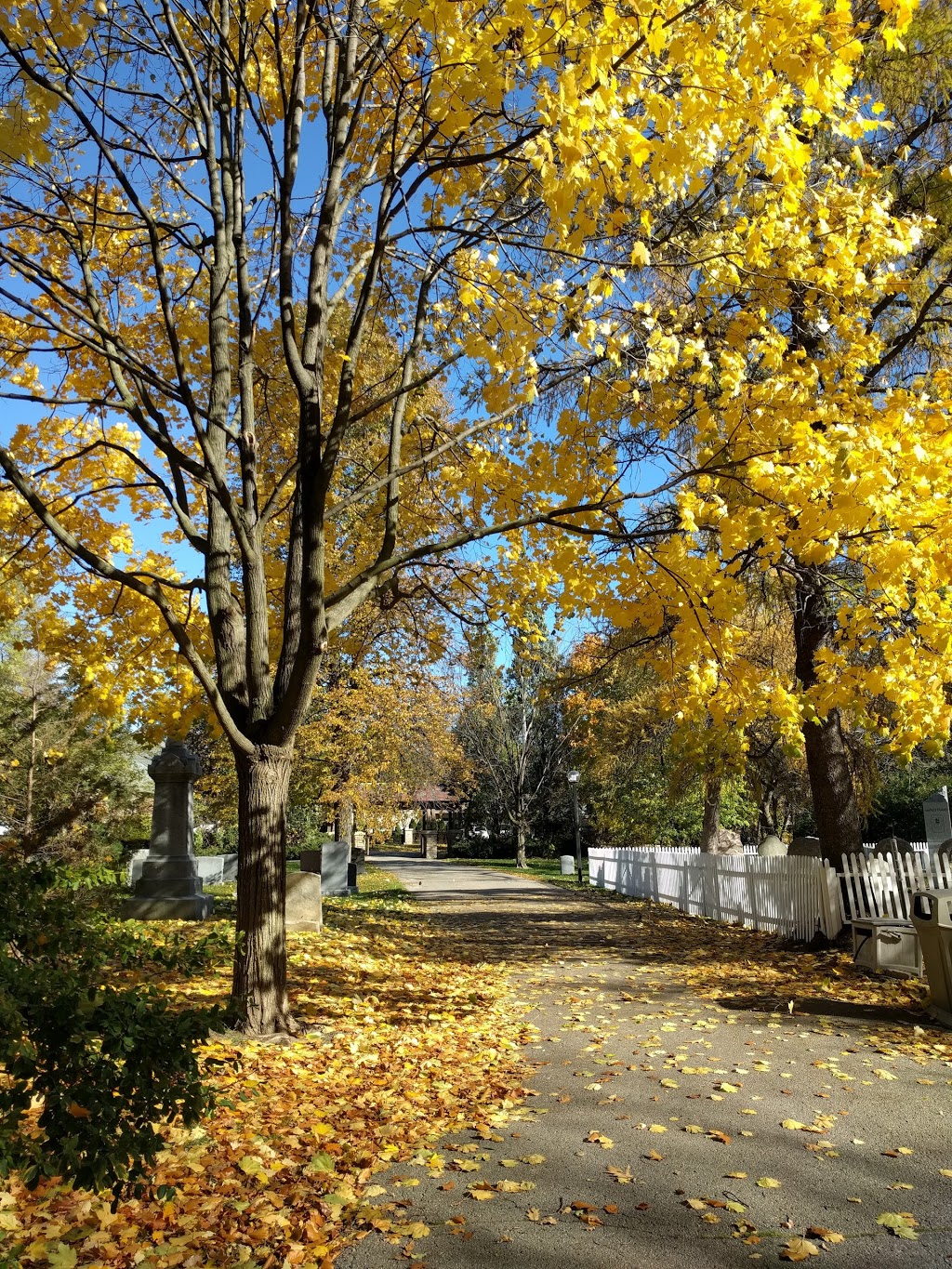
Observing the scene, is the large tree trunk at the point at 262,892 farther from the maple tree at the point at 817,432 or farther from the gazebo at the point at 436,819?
the gazebo at the point at 436,819

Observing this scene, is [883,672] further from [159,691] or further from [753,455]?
[159,691]

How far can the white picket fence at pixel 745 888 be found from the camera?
10.3 metres

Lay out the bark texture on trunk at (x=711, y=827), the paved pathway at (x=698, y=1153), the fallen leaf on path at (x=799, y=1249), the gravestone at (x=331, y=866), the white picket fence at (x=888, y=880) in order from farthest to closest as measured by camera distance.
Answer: the bark texture on trunk at (x=711, y=827), the gravestone at (x=331, y=866), the white picket fence at (x=888, y=880), the paved pathway at (x=698, y=1153), the fallen leaf on path at (x=799, y=1249)

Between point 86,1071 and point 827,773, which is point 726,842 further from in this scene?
point 86,1071

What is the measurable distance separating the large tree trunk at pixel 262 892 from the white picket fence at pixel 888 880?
661 cm

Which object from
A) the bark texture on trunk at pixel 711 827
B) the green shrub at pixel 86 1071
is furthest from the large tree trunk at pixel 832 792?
the bark texture on trunk at pixel 711 827

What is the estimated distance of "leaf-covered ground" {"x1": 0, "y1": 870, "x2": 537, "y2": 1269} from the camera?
3152mm

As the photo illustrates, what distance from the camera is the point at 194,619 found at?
10.5 metres

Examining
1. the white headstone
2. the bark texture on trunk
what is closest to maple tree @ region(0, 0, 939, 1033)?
Answer: the white headstone

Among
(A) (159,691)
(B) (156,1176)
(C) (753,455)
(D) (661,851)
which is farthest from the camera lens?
(D) (661,851)

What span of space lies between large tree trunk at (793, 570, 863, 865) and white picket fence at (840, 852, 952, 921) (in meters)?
0.38

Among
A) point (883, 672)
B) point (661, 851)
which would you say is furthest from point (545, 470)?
point (661, 851)

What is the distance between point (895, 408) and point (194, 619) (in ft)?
25.9

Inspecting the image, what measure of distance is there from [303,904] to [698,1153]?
7566 mm
